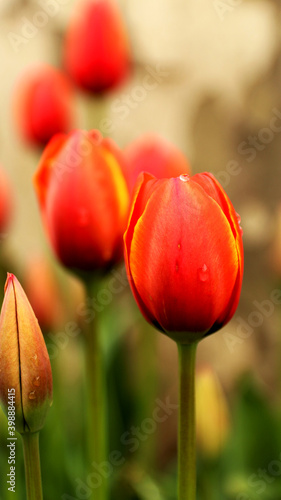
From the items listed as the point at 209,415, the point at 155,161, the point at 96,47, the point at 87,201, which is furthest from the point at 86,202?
the point at 96,47

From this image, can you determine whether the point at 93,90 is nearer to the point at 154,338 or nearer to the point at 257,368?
the point at 154,338

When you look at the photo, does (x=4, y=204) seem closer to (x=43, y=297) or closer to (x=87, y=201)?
(x=43, y=297)

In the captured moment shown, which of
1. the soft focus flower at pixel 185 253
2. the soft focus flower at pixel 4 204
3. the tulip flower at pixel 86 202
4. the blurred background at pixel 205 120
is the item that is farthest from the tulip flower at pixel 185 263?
the blurred background at pixel 205 120

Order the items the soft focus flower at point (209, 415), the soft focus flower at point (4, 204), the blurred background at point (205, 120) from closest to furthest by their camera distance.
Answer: the soft focus flower at point (209, 415) → the soft focus flower at point (4, 204) → the blurred background at point (205, 120)

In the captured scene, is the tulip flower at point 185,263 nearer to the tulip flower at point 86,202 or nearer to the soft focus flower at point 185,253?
the soft focus flower at point 185,253

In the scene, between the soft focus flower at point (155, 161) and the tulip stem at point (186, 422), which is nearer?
the tulip stem at point (186, 422)

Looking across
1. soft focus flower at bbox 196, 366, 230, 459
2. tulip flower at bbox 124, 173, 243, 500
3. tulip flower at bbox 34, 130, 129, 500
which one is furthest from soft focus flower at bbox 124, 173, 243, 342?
soft focus flower at bbox 196, 366, 230, 459

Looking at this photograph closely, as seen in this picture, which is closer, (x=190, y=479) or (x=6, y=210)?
(x=190, y=479)

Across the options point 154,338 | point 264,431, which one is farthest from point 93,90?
point 264,431
